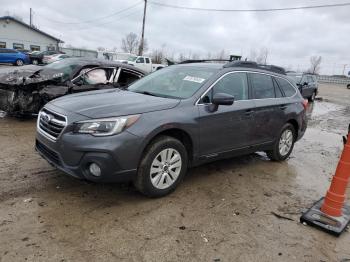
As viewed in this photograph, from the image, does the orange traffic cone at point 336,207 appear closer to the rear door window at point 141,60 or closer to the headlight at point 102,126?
the headlight at point 102,126

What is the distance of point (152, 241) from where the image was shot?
3182 millimetres

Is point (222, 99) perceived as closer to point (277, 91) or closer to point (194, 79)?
point (194, 79)

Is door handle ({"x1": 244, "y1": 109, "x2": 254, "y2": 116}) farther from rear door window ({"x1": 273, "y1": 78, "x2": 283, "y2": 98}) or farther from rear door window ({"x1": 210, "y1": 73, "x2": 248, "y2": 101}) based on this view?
rear door window ({"x1": 273, "y1": 78, "x2": 283, "y2": 98})

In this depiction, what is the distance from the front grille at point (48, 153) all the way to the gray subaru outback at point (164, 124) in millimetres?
12

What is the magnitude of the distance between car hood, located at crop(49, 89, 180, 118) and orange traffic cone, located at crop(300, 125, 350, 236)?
2.10m

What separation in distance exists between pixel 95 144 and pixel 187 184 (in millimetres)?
1697

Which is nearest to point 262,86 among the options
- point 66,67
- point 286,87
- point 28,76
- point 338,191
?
point 286,87

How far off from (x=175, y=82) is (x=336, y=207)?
106 inches

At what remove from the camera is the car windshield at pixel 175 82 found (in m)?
4.50

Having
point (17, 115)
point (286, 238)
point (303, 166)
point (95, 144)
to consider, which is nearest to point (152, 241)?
point (95, 144)

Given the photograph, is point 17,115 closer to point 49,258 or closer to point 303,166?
point 49,258

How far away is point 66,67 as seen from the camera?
7.75 metres

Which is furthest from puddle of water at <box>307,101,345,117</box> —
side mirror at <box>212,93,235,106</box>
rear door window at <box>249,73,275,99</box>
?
side mirror at <box>212,93,235,106</box>

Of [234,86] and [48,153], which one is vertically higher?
[234,86]
